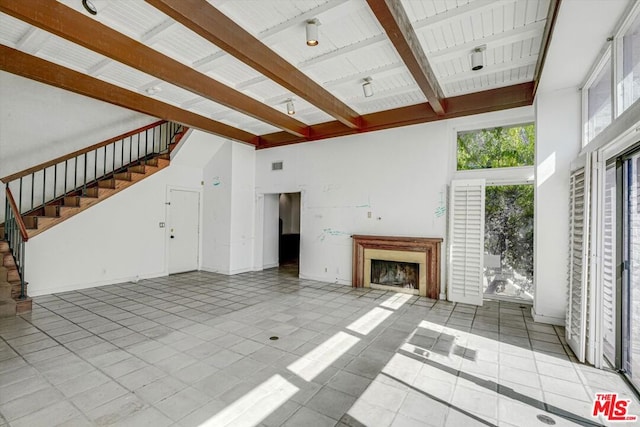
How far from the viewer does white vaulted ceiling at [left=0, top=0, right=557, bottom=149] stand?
290 cm

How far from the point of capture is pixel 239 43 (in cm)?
318

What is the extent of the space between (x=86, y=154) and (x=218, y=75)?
144 inches

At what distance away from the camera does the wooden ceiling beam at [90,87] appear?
12.1 ft

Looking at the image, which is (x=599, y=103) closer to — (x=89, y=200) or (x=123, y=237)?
(x=89, y=200)

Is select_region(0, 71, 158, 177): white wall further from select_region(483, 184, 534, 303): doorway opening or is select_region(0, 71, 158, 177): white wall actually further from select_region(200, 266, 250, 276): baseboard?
select_region(483, 184, 534, 303): doorway opening

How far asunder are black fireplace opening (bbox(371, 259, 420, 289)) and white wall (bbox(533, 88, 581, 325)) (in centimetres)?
185

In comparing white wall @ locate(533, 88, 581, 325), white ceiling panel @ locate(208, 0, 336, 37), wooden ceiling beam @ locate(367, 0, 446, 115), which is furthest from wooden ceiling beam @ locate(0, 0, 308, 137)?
white wall @ locate(533, 88, 581, 325)

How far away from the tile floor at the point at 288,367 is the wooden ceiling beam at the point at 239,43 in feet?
10.3

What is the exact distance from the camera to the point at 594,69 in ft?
11.0

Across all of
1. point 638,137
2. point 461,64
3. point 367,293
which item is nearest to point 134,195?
point 367,293

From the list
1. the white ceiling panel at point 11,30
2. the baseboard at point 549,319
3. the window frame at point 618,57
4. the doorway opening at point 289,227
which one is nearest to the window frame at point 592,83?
the window frame at point 618,57

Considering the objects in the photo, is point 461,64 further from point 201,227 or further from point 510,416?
point 201,227

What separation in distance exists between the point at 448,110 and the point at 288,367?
4.62m

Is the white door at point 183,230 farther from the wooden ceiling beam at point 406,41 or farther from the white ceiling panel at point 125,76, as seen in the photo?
the wooden ceiling beam at point 406,41
